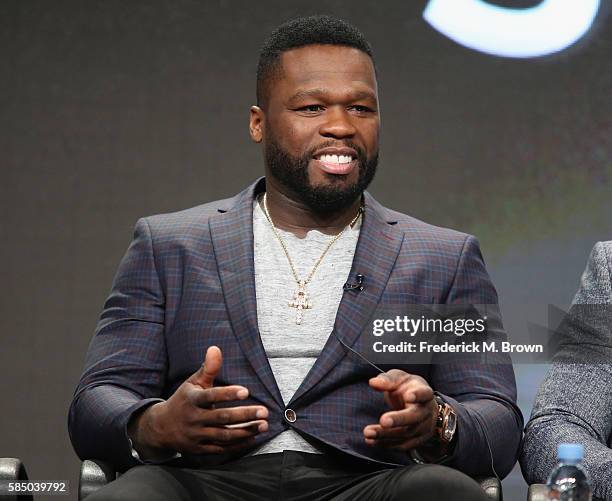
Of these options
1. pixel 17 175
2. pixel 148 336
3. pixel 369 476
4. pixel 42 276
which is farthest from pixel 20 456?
pixel 369 476

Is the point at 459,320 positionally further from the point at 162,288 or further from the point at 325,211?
the point at 162,288

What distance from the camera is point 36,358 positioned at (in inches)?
156

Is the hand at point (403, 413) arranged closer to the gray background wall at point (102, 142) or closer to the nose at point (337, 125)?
the nose at point (337, 125)

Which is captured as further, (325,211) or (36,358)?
(36,358)

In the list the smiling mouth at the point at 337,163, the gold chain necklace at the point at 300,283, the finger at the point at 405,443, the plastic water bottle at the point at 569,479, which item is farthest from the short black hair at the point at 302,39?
the plastic water bottle at the point at 569,479

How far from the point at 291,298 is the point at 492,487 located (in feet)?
2.14

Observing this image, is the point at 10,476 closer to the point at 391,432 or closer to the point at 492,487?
the point at 391,432

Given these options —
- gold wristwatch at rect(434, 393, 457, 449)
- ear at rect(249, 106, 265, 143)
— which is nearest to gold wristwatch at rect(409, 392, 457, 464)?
gold wristwatch at rect(434, 393, 457, 449)

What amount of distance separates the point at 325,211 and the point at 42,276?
55.0 inches

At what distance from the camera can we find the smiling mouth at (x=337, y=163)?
2.87 metres

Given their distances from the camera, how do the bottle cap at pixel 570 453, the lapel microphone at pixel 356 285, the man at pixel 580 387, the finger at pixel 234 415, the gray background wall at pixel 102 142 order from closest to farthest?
the bottle cap at pixel 570 453, the finger at pixel 234 415, the man at pixel 580 387, the lapel microphone at pixel 356 285, the gray background wall at pixel 102 142

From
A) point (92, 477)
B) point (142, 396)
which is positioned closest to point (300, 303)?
point (142, 396)

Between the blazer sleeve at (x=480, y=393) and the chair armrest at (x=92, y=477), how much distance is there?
74cm

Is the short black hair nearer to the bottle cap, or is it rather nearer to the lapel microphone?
the lapel microphone
